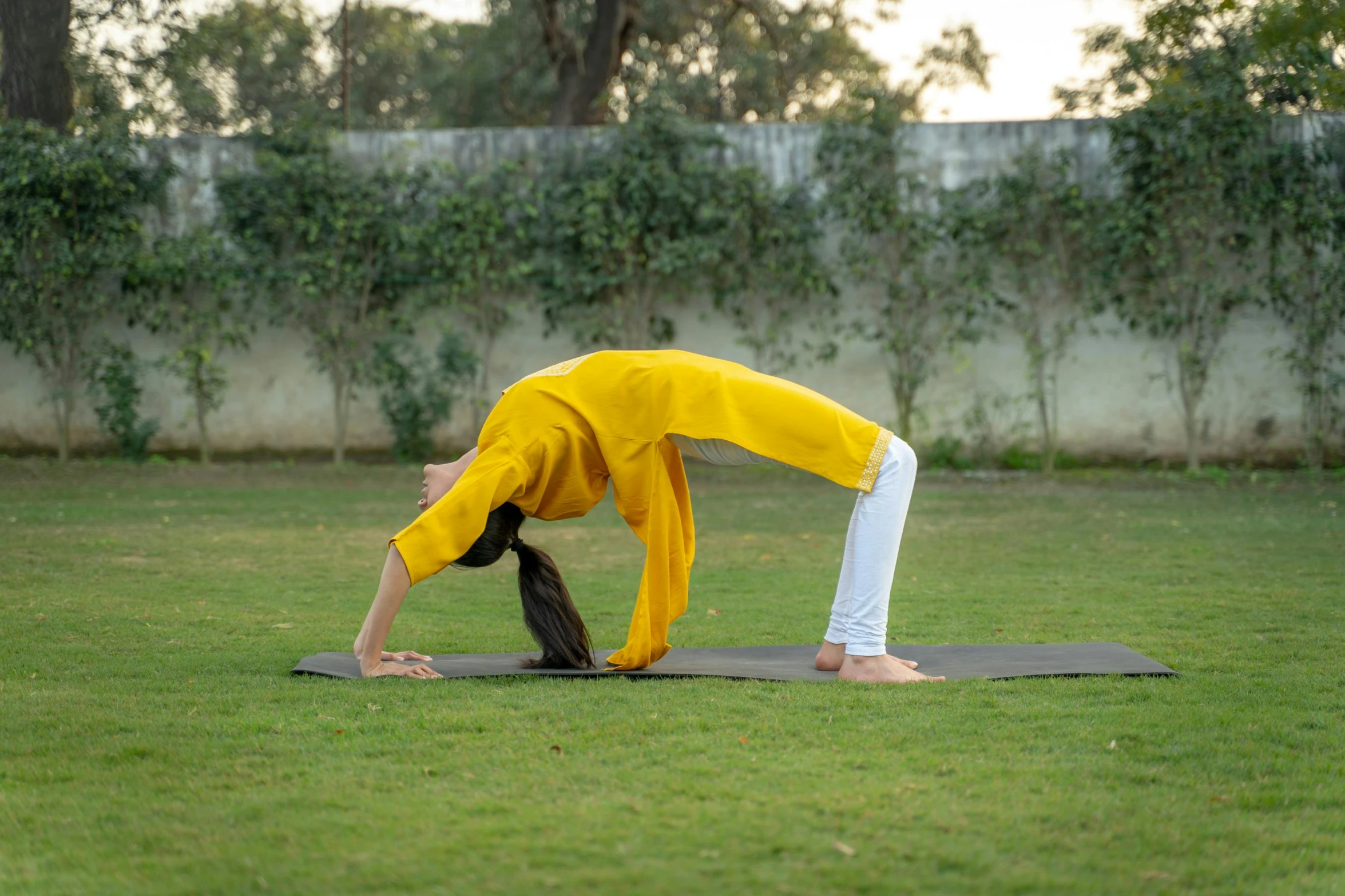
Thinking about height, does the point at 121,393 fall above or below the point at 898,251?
below

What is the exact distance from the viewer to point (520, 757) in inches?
116

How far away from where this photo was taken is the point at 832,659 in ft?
13.2

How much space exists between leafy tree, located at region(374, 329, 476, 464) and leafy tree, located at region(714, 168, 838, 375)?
→ 2.43 meters

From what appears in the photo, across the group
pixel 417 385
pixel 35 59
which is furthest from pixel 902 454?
pixel 35 59

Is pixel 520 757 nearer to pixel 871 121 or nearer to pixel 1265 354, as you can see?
pixel 871 121

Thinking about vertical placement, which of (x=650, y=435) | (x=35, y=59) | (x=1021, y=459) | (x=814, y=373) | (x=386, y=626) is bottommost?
(x=1021, y=459)

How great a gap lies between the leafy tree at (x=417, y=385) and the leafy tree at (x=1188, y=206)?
578 cm

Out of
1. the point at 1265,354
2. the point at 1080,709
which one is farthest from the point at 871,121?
the point at 1080,709

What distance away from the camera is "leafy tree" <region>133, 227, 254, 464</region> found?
10.6m

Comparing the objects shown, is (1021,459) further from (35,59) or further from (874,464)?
(35,59)

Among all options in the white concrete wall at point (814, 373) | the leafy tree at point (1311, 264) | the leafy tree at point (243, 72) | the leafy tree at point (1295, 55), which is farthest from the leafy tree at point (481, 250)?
the leafy tree at point (1311, 264)

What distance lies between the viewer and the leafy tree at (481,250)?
1077 centimetres

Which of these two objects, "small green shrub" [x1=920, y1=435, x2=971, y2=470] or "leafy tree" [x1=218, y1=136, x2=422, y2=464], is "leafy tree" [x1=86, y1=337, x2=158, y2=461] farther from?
"small green shrub" [x1=920, y1=435, x2=971, y2=470]

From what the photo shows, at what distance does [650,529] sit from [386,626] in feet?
2.86
